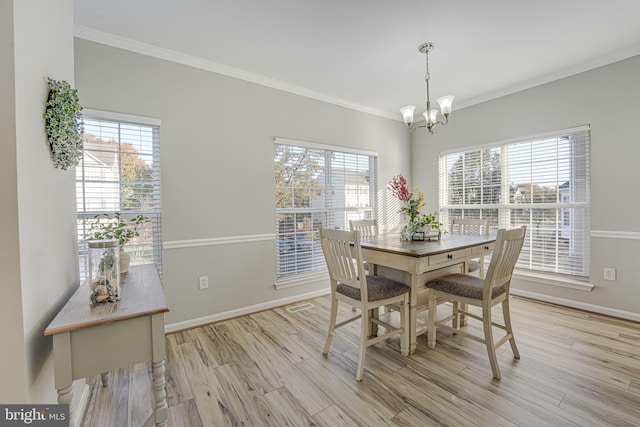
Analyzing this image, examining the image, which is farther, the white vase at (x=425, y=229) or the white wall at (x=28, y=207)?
Answer: the white vase at (x=425, y=229)

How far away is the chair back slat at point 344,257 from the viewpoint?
1.91 metres

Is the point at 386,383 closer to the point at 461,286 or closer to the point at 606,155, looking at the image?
the point at 461,286

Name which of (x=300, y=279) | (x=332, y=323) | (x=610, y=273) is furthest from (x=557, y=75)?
(x=300, y=279)

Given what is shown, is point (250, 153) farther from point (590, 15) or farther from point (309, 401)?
point (590, 15)

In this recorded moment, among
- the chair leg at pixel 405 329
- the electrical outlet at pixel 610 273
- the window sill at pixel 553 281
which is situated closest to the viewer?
the chair leg at pixel 405 329

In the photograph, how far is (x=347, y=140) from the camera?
4.00 m

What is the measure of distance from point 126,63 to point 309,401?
10.2ft

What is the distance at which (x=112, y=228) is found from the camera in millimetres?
2166

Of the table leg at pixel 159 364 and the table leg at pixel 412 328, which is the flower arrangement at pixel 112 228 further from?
the table leg at pixel 412 328

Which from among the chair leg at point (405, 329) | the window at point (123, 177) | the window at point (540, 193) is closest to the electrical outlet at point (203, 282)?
the window at point (123, 177)

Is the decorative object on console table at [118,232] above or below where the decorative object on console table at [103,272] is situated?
above

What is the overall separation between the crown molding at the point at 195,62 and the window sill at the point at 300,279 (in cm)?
232

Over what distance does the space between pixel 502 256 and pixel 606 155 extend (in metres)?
2.17

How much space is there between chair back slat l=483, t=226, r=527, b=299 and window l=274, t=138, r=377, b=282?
216 cm
